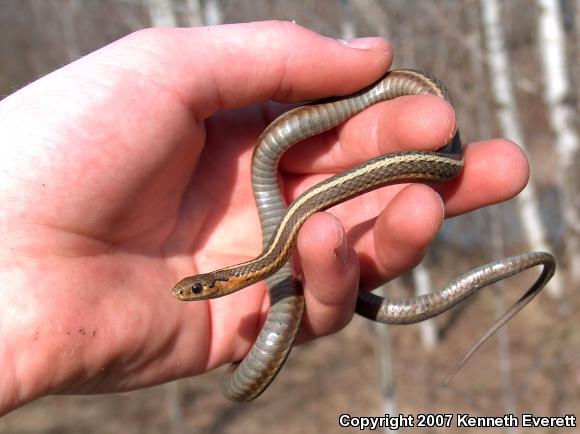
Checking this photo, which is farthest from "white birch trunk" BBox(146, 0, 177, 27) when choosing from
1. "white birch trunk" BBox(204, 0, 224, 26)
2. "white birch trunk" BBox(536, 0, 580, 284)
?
"white birch trunk" BBox(536, 0, 580, 284)

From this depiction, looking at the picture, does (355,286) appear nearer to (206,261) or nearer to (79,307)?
(206,261)

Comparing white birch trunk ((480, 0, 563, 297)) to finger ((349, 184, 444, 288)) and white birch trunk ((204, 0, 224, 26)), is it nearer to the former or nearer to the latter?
white birch trunk ((204, 0, 224, 26))

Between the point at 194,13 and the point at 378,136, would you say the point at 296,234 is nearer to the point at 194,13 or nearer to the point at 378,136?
the point at 378,136

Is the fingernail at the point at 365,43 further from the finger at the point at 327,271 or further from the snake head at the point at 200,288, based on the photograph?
the snake head at the point at 200,288

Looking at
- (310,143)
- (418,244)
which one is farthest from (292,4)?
(418,244)

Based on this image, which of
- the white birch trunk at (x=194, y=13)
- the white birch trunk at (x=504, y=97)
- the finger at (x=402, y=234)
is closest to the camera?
the finger at (x=402, y=234)

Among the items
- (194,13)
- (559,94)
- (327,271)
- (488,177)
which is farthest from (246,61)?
(559,94)

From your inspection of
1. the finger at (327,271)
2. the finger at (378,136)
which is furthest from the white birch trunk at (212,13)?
the finger at (327,271)

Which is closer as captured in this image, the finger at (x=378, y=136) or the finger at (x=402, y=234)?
the finger at (x=402, y=234)
